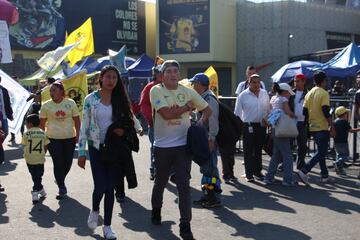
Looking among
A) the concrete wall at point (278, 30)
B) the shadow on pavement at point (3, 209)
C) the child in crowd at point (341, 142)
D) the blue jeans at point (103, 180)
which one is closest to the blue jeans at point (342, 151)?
the child in crowd at point (341, 142)

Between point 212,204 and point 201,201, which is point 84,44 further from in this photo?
point 212,204

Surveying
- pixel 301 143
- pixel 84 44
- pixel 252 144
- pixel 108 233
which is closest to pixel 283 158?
pixel 252 144

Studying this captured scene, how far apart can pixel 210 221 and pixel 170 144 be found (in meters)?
1.19

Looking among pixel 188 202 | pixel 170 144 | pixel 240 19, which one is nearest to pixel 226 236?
pixel 188 202

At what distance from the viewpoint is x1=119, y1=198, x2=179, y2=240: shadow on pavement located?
585cm

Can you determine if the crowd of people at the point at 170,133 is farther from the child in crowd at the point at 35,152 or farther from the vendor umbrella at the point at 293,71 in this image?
the vendor umbrella at the point at 293,71

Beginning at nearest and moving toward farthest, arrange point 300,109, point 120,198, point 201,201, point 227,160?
point 201,201 → point 120,198 → point 227,160 → point 300,109

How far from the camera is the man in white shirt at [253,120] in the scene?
8.88 m

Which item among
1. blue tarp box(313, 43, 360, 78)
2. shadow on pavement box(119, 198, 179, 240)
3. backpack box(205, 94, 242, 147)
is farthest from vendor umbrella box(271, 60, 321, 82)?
shadow on pavement box(119, 198, 179, 240)

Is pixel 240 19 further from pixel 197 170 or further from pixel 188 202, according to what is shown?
pixel 188 202

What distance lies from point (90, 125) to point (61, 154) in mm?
2286

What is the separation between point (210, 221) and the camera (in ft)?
21.0

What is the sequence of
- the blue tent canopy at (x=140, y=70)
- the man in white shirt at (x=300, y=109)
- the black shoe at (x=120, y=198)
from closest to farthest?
the black shoe at (x=120, y=198) → the man in white shirt at (x=300, y=109) → the blue tent canopy at (x=140, y=70)

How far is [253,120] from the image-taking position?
29.2 ft
